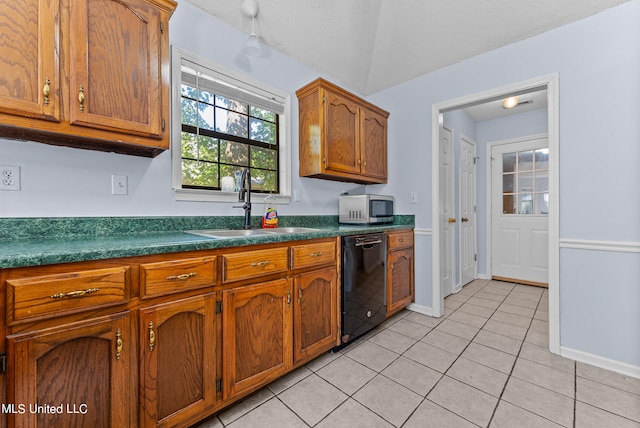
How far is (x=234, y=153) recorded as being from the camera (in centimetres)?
219

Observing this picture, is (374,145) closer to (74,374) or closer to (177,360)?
(177,360)

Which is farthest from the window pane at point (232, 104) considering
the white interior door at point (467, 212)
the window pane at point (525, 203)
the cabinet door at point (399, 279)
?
the window pane at point (525, 203)

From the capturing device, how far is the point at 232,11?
6.29ft

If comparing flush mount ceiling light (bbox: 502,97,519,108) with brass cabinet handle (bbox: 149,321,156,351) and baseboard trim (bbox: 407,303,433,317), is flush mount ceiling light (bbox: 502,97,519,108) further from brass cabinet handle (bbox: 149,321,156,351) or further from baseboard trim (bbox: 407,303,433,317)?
brass cabinet handle (bbox: 149,321,156,351)

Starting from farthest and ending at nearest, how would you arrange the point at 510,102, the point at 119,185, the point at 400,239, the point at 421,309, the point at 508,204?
1. the point at 508,204
2. the point at 510,102
3. the point at 421,309
4. the point at 400,239
5. the point at 119,185

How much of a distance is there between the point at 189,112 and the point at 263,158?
675 mm

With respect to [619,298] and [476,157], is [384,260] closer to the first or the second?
[619,298]

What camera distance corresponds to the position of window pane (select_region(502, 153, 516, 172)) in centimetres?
393

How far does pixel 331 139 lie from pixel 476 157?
2.93 meters

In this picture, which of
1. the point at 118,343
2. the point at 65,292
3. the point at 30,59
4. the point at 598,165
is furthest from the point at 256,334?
the point at 598,165

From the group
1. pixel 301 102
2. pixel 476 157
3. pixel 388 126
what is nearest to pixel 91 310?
→ pixel 301 102

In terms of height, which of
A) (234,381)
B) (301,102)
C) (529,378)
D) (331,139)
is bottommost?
(529,378)

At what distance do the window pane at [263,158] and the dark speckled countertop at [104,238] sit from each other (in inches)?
23.1

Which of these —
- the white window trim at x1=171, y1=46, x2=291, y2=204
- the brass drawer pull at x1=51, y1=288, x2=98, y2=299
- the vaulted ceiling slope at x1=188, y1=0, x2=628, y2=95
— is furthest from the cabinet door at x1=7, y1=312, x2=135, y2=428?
the vaulted ceiling slope at x1=188, y1=0, x2=628, y2=95
